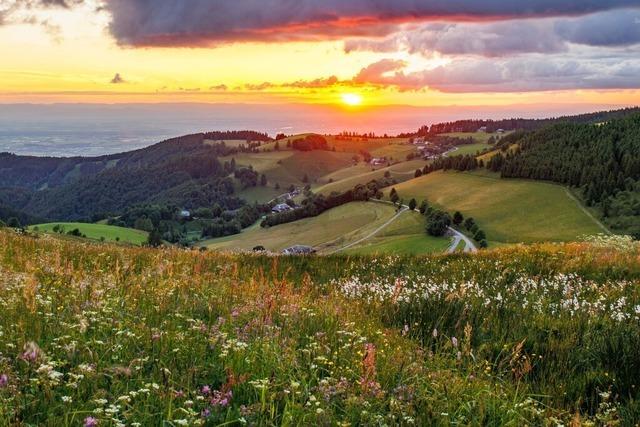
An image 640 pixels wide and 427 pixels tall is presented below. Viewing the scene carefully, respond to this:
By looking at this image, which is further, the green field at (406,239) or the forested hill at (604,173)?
the forested hill at (604,173)

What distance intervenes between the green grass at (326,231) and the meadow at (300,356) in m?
143

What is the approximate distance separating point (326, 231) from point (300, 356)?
17373 centimetres

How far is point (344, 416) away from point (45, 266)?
289 inches

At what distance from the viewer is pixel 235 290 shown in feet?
27.7

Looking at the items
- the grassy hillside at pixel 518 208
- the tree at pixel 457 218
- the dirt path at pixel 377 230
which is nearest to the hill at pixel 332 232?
the dirt path at pixel 377 230

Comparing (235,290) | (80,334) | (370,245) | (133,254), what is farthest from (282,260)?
(370,245)

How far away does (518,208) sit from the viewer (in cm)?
15988

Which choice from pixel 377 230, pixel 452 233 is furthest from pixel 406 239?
pixel 377 230

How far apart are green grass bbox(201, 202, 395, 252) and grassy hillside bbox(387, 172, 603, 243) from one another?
1955 centimetres

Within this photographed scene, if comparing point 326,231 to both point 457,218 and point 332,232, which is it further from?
point 457,218

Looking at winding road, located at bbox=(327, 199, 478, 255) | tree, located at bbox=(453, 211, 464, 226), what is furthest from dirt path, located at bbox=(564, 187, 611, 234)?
tree, located at bbox=(453, 211, 464, 226)

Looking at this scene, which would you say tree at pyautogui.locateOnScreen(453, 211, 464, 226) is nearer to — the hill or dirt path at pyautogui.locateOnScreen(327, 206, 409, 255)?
the hill

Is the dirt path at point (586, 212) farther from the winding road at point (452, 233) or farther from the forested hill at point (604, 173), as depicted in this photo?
the winding road at point (452, 233)

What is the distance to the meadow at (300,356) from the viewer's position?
3.92 metres
